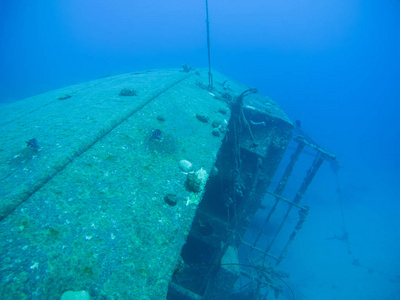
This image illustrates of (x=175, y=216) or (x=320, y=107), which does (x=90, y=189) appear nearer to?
(x=175, y=216)

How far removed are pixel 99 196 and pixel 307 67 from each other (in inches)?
3886

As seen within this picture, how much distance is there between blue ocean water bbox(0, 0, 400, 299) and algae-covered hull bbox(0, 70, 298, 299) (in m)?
14.9

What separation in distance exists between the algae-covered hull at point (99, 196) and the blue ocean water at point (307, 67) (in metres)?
14.9

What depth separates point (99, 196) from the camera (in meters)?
1.53

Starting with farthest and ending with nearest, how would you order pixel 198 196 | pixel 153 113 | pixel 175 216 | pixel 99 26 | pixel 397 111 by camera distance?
1. pixel 99 26
2. pixel 397 111
3. pixel 153 113
4. pixel 198 196
5. pixel 175 216

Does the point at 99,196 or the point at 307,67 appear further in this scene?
the point at 307,67

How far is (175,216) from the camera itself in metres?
1.67

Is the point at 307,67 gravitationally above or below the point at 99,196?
below

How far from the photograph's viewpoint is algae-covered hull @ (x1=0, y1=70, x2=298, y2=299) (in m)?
1.15

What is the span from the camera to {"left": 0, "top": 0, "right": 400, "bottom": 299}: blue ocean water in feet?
64.7

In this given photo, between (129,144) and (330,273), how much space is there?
20.9 meters

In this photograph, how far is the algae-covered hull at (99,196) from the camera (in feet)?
3.77

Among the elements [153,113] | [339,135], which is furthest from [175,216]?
[339,135]

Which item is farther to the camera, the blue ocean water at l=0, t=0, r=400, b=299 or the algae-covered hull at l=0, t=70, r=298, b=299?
the blue ocean water at l=0, t=0, r=400, b=299
